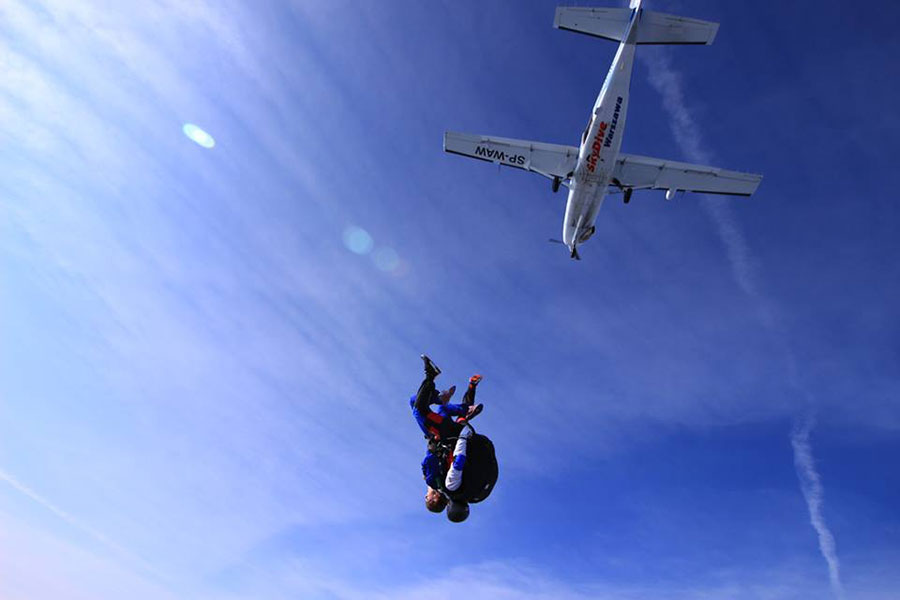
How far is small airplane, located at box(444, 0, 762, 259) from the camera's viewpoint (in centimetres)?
2928

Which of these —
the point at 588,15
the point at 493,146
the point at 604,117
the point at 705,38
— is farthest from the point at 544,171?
the point at 705,38

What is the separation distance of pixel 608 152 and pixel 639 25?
317 inches

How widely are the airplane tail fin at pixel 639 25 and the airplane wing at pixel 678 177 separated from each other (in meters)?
7.33

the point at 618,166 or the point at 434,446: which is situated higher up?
the point at 618,166

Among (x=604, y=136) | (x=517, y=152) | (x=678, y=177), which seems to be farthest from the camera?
(x=517, y=152)

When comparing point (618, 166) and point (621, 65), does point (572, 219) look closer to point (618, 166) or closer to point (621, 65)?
point (618, 166)

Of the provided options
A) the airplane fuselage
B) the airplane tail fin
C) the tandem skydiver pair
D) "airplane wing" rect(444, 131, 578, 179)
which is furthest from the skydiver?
the airplane tail fin

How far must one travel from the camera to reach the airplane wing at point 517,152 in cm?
3475

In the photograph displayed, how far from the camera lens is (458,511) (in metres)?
8.40

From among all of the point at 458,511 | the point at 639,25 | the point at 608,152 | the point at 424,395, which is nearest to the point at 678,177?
the point at 608,152

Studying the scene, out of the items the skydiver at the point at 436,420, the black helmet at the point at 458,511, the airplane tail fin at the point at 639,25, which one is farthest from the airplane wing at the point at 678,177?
the black helmet at the point at 458,511

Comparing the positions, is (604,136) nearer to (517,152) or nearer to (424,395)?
(517,152)

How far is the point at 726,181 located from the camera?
116 feet

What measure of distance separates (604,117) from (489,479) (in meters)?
26.2
